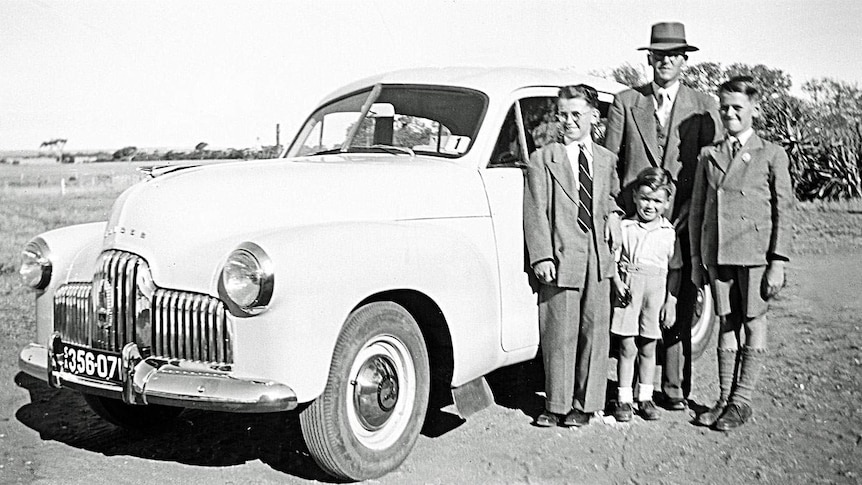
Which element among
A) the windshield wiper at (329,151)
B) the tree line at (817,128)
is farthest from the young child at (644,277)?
the tree line at (817,128)

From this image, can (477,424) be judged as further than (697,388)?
No

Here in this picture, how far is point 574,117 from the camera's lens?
443cm

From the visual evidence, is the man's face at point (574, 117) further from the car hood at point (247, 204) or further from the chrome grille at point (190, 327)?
the chrome grille at point (190, 327)

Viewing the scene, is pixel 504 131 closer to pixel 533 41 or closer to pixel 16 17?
pixel 533 41

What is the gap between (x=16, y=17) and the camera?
8859mm

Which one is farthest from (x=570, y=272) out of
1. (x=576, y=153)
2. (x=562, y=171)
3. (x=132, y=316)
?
(x=132, y=316)

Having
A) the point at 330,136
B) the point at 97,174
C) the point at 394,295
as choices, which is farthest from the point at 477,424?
the point at 97,174

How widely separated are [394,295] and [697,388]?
8.26 ft

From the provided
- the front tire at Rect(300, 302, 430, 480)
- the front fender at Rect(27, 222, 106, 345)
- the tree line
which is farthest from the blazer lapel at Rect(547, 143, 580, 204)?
the tree line

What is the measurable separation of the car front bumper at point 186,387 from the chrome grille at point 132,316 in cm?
7

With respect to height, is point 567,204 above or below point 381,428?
above

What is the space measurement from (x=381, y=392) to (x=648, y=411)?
1700 mm

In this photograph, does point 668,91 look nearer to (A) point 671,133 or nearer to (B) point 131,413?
(A) point 671,133

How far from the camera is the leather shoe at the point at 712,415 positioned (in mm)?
4582
